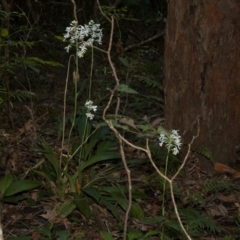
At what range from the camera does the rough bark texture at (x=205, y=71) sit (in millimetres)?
5695

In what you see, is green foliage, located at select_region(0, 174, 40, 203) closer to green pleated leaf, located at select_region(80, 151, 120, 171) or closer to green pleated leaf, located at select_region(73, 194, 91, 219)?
green pleated leaf, located at select_region(73, 194, 91, 219)

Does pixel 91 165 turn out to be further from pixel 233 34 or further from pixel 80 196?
pixel 233 34

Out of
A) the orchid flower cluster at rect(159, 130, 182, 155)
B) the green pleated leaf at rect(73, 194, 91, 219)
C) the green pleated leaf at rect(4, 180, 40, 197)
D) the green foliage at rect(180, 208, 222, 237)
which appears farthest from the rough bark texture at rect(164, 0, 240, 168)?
the orchid flower cluster at rect(159, 130, 182, 155)

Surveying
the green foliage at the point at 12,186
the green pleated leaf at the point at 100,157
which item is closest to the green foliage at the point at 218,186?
the green pleated leaf at the point at 100,157

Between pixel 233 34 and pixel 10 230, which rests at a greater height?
pixel 233 34

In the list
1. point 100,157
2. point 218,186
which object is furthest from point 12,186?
point 218,186

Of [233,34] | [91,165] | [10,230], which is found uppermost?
[233,34]

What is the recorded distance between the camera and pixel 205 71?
→ 19.1ft

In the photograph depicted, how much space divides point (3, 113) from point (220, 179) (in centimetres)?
228

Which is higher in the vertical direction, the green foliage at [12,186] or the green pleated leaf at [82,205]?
the green foliage at [12,186]

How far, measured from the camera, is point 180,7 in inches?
227

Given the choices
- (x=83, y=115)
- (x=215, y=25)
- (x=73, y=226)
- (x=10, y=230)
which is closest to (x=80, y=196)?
(x=73, y=226)

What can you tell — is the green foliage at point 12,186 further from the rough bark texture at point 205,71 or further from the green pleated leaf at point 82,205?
the rough bark texture at point 205,71

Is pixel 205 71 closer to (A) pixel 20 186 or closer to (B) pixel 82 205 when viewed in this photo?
(B) pixel 82 205
